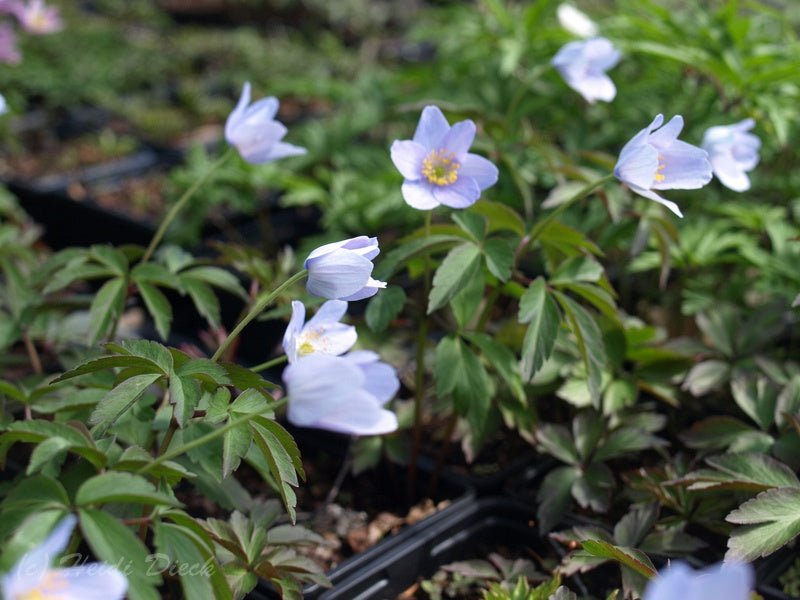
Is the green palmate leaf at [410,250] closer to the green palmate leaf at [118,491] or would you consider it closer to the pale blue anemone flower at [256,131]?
the pale blue anemone flower at [256,131]

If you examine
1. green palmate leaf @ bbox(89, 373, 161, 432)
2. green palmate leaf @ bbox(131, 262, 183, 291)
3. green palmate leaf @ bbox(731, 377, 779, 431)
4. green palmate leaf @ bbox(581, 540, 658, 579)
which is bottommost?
green palmate leaf @ bbox(731, 377, 779, 431)

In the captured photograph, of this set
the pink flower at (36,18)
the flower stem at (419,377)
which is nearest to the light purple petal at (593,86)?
the flower stem at (419,377)

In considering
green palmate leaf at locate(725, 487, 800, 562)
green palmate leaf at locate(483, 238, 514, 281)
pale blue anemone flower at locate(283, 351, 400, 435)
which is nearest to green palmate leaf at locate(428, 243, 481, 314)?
green palmate leaf at locate(483, 238, 514, 281)

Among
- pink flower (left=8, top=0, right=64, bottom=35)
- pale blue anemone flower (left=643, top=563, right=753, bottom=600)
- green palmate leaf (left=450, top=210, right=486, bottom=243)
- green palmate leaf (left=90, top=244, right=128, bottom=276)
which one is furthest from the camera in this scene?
pink flower (left=8, top=0, right=64, bottom=35)

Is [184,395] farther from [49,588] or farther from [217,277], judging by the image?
[217,277]

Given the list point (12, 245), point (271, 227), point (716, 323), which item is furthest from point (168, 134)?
point (716, 323)

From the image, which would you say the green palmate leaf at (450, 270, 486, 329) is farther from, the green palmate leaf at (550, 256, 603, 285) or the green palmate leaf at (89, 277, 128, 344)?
the green palmate leaf at (89, 277, 128, 344)
